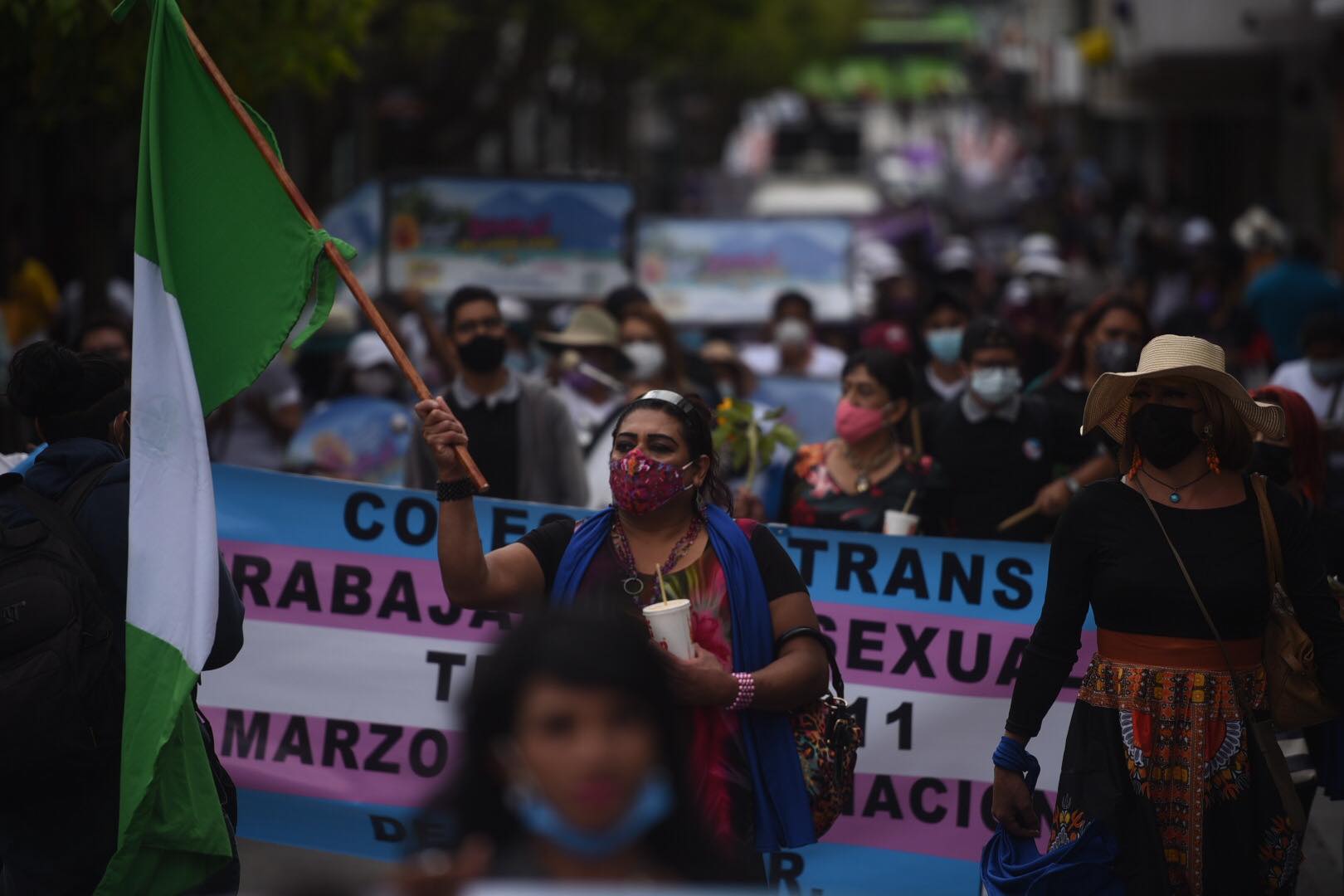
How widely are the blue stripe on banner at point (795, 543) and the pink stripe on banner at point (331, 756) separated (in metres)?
0.53

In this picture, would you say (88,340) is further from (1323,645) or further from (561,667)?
(561,667)

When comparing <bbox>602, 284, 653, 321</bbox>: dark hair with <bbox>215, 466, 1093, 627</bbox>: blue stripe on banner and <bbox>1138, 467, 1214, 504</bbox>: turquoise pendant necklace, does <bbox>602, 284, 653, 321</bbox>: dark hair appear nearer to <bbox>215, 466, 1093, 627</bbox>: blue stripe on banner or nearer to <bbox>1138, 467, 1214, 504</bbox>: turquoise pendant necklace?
<bbox>215, 466, 1093, 627</bbox>: blue stripe on banner

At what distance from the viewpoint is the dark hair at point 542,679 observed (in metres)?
2.47

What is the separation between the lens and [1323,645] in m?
4.39

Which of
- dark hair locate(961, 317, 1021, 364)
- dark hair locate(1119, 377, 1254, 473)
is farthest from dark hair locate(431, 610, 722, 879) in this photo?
dark hair locate(961, 317, 1021, 364)

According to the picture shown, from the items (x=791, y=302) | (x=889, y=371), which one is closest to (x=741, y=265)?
(x=791, y=302)

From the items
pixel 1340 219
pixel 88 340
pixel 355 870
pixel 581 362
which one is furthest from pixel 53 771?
pixel 1340 219

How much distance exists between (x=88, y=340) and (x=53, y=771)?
4360 mm

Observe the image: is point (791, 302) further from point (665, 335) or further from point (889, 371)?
point (889, 371)

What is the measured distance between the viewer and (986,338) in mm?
7191

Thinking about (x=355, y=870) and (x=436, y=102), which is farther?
(x=436, y=102)

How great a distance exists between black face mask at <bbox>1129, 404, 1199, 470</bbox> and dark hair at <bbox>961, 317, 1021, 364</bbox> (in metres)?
2.65

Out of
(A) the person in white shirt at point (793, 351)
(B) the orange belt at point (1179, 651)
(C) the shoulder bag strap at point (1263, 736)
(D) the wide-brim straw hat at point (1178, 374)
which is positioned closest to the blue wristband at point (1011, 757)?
(B) the orange belt at point (1179, 651)

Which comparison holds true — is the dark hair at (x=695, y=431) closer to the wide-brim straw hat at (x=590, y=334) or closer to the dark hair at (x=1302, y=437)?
the dark hair at (x=1302, y=437)
